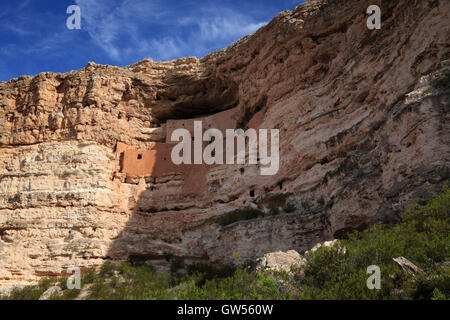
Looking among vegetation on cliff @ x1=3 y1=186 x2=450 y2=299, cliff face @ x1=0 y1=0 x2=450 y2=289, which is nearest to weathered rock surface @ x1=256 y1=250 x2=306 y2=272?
vegetation on cliff @ x1=3 y1=186 x2=450 y2=299

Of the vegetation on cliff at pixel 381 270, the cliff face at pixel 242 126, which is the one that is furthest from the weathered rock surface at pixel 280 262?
the cliff face at pixel 242 126

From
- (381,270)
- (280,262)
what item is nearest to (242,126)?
(280,262)

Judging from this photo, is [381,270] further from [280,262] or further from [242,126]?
[242,126]

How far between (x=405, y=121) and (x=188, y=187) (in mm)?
10466

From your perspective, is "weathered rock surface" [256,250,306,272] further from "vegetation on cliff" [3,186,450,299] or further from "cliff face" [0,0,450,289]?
"cliff face" [0,0,450,289]

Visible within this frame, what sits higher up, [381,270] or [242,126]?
[242,126]

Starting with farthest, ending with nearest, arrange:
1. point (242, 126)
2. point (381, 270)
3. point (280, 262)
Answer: point (242, 126) → point (280, 262) → point (381, 270)

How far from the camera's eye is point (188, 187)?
19.9 metres

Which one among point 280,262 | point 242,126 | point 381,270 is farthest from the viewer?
point 242,126

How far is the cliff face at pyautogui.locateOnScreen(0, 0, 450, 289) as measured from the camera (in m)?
12.1

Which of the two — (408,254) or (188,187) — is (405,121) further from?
(188,187)

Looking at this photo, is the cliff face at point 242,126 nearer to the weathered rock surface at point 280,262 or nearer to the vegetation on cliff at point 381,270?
the vegetation on cliff at point 381,270

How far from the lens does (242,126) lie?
21078mm
